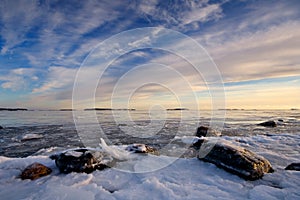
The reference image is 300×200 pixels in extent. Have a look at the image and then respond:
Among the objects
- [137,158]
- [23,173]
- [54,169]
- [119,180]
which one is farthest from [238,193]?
[23,173]

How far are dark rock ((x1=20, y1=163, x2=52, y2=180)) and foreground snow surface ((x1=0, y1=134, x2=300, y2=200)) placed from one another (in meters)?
0.16

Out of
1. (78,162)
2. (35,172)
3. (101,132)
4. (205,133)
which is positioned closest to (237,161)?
(78,162)

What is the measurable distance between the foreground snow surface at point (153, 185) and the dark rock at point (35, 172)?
0.16 meters

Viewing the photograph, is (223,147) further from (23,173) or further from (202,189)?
(23,173)

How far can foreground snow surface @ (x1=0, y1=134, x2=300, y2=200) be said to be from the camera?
387 cm

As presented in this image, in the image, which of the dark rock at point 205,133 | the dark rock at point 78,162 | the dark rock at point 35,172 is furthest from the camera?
the dark rock at point 205,133

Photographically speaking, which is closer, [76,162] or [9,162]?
[76,162]

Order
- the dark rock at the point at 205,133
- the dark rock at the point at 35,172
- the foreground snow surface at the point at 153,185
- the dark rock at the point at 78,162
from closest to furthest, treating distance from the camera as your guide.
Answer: the foreground snow surface at the point at 153,185 < the dark rock at the point at 35,172 < the dark rock at the point at 78,162 < the dark rock at the point at 205,133

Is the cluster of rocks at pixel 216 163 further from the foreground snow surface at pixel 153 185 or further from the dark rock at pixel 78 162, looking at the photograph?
the foreground snow surface at pixel 153 185

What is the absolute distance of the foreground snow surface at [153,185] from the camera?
12.7 ft

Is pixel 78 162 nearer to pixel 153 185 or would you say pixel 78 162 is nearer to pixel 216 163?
pixel 153 185

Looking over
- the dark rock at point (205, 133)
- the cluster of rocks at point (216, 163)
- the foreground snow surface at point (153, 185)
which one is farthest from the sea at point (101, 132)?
the foreground snow surface at point (153, 185)

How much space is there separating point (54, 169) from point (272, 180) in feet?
18.5

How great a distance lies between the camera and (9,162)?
5719mm
